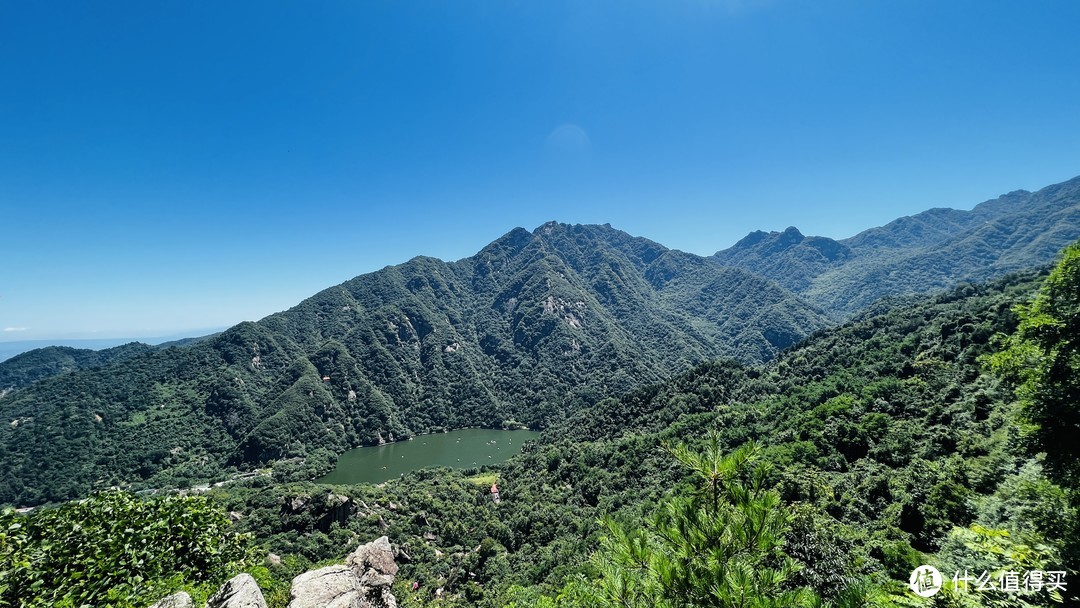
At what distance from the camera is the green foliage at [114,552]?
5.90 metres

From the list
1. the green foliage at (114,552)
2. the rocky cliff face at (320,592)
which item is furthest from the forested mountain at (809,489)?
the green foliage at (114,552)

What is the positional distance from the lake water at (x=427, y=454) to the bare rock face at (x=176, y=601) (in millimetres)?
100276

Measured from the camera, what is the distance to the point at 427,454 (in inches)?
4764

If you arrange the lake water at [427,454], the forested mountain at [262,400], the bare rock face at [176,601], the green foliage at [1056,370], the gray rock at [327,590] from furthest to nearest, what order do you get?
the forested mountain at [262,400] → the lake water at [427,454] → the gray rock at [327,590] → the green foliage at [1056,370] → the bare rock face at [176,601]

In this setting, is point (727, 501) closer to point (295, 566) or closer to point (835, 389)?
point (295, 566)

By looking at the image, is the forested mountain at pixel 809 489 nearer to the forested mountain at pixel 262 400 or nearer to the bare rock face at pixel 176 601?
the bare rock face at pixel 176 601

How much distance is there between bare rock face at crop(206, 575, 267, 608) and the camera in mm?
7887

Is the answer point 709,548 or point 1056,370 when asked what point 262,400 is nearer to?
point 709,548

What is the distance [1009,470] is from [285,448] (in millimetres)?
145199

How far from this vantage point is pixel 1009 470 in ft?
56.8

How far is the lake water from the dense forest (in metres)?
19.1

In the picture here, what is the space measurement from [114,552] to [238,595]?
2395mm

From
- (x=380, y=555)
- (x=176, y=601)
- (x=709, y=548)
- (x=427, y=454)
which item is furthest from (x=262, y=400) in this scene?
(x=709, y=548)

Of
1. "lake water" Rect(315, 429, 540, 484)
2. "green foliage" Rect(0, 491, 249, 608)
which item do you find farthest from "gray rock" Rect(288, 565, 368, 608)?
"lake water" Rect(315, 429, 540, 484)
